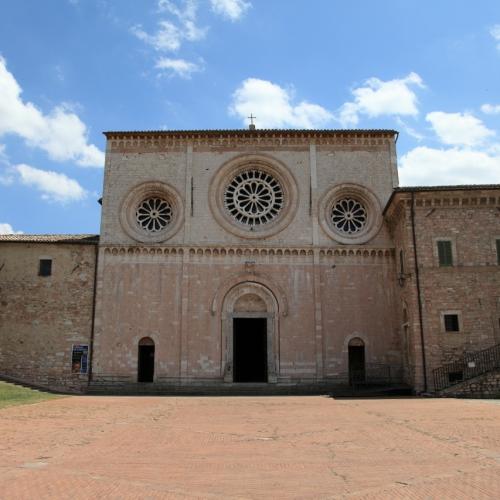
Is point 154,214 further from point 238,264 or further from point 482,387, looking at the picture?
point 482,387

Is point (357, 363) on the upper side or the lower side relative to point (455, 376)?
upper

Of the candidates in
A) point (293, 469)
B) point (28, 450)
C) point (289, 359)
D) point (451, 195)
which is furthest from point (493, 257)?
point (28, 450)

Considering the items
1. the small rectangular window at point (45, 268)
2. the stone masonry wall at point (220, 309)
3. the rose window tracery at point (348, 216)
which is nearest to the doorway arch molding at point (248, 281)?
the stone masonry wall at point (220, 309)

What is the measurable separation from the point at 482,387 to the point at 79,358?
19470mm

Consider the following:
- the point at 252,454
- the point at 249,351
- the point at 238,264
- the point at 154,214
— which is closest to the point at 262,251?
the point at 238,264

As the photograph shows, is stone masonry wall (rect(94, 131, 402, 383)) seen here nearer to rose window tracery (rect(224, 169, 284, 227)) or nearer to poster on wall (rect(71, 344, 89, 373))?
poster on wall (rect(71, 344, 89, 373))

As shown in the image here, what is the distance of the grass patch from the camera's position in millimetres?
19359

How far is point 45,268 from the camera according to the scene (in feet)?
91.7

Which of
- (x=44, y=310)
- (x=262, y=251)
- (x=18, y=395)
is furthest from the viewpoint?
(x=262, y=251)

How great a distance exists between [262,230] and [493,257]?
38.9 feet

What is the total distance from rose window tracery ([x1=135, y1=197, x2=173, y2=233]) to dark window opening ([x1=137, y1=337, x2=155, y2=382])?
6328 mm

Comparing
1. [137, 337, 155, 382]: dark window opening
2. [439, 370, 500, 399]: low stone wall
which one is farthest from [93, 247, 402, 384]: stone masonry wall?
[439, 370, 500, 399]: low stone wall

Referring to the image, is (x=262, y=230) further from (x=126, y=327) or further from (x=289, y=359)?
(x=126, y=327)

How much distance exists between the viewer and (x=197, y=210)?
28.9m
